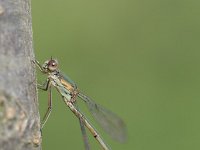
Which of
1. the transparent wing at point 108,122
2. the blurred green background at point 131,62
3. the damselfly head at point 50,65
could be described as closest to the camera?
the damselfly head at point 50,65

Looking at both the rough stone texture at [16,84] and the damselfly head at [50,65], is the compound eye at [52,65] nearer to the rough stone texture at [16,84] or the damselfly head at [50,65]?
the damselfly head at [50,65]

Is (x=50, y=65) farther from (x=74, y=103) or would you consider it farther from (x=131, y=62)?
(x=131, y=62)

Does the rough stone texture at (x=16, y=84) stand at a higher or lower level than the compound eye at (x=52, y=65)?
lower

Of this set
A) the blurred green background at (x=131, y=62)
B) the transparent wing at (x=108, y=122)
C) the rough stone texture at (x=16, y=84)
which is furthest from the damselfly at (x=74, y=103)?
the blurred green background at (x=131, y=62)

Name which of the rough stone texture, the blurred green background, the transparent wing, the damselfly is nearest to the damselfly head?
the damselfly

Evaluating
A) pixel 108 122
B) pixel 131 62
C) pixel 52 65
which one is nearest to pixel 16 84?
pixel 52 65

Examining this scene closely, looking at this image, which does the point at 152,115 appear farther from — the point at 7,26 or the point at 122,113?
the point at 7,26
